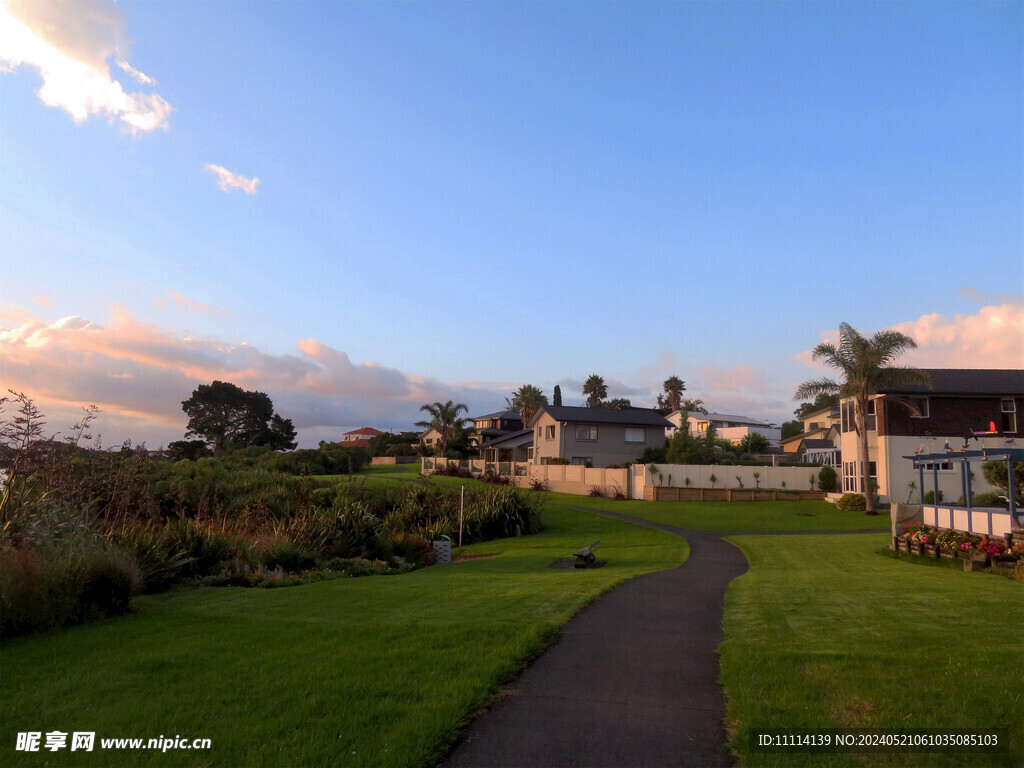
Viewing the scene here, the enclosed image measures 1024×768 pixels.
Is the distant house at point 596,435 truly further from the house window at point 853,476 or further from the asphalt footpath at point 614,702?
the asphalt footpath at point 614,702

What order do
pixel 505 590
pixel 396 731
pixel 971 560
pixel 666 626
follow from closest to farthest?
pixel 396 731 < pixel 666 626 < pixel 505 590 < pixel 971 560

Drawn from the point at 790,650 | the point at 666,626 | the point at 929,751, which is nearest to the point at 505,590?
the point at 666,626

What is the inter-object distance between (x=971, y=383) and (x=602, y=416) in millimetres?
23775

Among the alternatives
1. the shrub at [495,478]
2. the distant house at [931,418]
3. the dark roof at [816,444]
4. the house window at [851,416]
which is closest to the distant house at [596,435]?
the shrub at [495,478]

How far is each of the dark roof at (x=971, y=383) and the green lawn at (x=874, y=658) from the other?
27.4 m

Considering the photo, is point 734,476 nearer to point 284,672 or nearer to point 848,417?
point 848,417

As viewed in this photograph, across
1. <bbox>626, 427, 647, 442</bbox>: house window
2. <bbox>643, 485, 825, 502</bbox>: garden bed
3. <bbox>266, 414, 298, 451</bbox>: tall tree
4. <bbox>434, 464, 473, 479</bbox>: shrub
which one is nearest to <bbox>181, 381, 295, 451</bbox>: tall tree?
<bbox>266, 414, 298, 451</bbox>: tall tree

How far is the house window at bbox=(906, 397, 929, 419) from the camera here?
3741 cm

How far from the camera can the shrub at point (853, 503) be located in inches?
1377

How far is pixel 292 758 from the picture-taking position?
15.1ft

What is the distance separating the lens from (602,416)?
53.2 m

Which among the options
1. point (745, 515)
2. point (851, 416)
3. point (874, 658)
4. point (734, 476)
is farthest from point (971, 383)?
point (874, 658)

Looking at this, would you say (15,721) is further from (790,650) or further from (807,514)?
(807,514)

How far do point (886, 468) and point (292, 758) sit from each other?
39.0 metres
